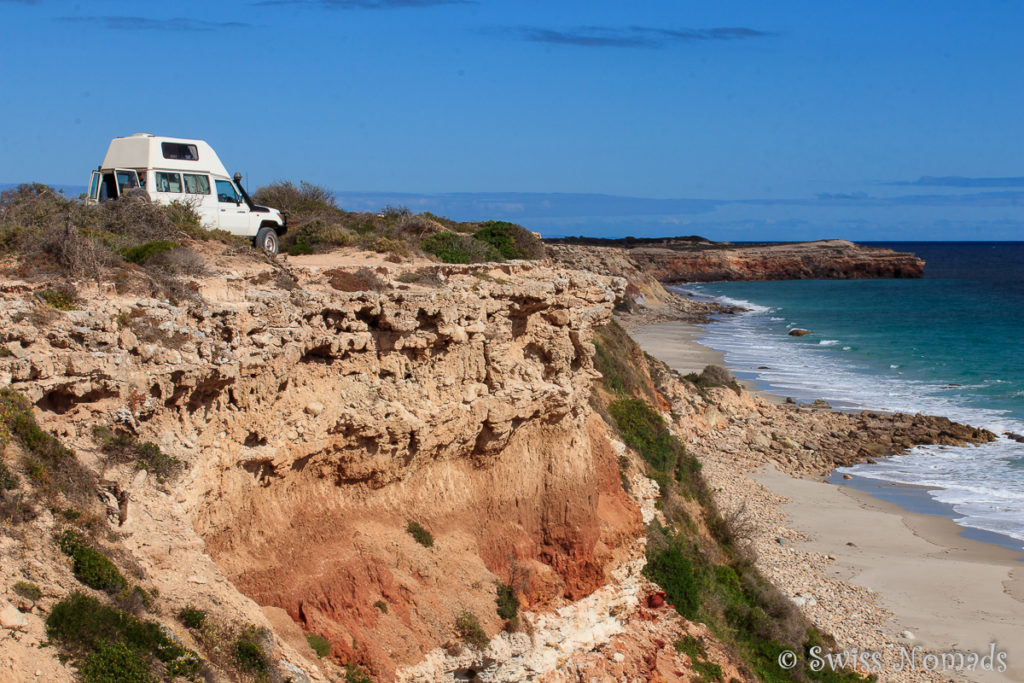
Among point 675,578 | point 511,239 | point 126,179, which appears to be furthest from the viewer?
point 511,239

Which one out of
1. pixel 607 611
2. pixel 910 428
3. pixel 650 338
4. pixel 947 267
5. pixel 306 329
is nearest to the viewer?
pixel 306 329

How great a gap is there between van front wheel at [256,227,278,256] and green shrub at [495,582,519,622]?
8187 millimetres

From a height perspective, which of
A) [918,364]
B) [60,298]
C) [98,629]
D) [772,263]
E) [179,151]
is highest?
[179,151]

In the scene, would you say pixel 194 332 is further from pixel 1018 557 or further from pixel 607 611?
pixel 1018 557

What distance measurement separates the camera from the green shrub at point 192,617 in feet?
29.9

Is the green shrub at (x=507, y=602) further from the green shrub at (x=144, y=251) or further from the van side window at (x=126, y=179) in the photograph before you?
the van side window at (x=126, y=179)

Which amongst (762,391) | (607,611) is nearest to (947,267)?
(762,391)

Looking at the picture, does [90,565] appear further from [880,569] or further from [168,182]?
[880,569]

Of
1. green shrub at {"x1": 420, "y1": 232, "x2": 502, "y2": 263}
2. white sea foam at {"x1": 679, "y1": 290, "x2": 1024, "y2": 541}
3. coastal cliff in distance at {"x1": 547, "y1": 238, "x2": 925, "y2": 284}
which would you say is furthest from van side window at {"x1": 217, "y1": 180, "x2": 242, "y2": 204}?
coastal cliff in distance at {"x1": 547, "y1": 238, "x2": 925, "y2": 284}

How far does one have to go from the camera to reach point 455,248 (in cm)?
1977

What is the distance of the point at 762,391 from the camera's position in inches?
1854

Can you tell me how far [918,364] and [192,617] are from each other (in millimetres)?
57313

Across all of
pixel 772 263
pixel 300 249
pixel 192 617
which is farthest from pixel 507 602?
pixel 772 263

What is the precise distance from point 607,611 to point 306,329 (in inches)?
336
